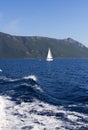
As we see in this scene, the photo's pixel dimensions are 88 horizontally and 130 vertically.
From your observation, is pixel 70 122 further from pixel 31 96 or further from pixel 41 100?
pixel 31 96

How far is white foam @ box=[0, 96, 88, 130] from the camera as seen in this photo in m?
22.8

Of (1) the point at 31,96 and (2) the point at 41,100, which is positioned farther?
(1) the point at 31,96

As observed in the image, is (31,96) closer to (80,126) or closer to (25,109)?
(25,109)

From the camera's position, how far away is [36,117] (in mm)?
25625

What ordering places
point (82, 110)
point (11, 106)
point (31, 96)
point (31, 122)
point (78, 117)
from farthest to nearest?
point (31, 96)
point (11, 106)
point (82, 110)
point (78, 117)
point (31, 122)

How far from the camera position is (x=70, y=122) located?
2403cm

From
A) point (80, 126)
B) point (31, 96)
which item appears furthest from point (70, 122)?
point (31, 96)

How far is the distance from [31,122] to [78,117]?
13.8 feet

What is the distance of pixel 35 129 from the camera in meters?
21.7

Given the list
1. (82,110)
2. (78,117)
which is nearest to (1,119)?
(78,117)

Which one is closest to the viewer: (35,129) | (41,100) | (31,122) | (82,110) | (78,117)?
(35,129)

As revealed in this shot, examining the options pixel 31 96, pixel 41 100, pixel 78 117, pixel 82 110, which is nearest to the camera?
pixel 78 117

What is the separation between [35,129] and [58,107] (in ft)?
29.9

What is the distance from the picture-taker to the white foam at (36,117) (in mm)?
22797
